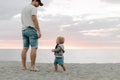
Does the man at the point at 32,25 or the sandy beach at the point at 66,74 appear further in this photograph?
the man at the point at 32,25

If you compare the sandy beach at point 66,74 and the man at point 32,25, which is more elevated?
the man at point 32,25

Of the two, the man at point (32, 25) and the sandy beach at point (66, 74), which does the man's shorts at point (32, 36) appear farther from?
the sandy beach at point (66, 74)

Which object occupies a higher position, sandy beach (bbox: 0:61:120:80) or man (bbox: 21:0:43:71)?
man (bbox: 21:0:43:71)

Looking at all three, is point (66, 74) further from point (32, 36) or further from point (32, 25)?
point (32, 25)

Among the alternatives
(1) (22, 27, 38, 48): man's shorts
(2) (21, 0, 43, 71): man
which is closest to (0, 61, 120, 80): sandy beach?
(2) (21, 0, 43, 71): man

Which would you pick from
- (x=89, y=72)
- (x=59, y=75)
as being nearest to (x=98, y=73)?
A: (x=89, y=72)

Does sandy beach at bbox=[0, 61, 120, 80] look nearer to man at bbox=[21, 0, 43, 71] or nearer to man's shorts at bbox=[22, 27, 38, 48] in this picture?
man at bbox=[21, 0, 43, 71]

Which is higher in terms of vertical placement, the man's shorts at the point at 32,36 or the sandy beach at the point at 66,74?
the man's shorts at the point at 32,36

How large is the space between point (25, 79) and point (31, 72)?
4.94 ft

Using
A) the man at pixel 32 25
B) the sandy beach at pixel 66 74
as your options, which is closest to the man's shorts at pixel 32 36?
the man at pixel 32 25

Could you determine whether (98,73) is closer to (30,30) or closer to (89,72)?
(89,72)

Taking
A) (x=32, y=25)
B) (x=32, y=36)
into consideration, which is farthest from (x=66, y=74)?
(x=32, y=25)

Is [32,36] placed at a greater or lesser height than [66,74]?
greater

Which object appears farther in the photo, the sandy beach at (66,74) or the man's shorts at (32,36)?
the man's shorts at (32,36)
